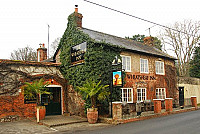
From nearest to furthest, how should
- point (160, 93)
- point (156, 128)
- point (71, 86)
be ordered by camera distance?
point (156, 128)
point (71, 86)
point (160, 93)

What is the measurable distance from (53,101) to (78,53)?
4532 mm

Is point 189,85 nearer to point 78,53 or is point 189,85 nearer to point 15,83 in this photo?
point 78,53

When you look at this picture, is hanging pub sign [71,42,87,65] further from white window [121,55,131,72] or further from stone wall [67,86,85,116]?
white window [121,55,131,72]

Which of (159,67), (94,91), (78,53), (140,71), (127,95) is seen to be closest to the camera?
(94,91)

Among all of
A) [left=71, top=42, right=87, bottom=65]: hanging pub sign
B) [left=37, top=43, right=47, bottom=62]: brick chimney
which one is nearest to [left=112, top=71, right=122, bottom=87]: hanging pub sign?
[left=71, top=42, right=87, bottom=65]: hanging pub sign

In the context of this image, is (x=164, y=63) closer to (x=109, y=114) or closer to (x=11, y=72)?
(x=109, y=114)

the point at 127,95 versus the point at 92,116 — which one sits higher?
the point at 127,95

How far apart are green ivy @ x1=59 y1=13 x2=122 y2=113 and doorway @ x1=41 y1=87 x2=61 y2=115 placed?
150cm

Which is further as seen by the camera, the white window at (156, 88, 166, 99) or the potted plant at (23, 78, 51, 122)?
the white window at (156, 88, 166, 99)

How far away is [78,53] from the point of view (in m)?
14.5

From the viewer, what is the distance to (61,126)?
36.2 ft

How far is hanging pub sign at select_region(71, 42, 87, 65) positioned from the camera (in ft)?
45.7

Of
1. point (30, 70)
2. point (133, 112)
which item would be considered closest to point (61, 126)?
point (30, 70)

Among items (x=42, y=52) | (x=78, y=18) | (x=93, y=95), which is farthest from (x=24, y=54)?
(x=93, y=95)
